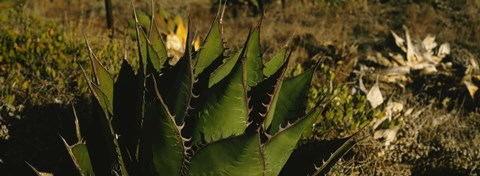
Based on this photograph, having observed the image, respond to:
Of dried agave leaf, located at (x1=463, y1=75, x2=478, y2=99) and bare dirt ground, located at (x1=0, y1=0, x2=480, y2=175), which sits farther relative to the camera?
dried agave leaf, located at (x1=463, y1=75, x2=478, y2=99)

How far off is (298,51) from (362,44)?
1488 mm

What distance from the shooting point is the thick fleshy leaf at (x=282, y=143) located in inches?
59.1

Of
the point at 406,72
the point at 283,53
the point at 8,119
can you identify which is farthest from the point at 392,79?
the point at 8,119

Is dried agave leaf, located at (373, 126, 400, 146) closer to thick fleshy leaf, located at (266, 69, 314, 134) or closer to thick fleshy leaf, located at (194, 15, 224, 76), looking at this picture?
thick fleshy leaf, located at (266, 69, 314, 134)

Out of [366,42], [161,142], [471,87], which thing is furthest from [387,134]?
[366,42]

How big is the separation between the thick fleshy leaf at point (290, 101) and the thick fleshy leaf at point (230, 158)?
33 cm

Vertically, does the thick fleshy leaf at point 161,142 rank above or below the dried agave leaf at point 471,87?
above

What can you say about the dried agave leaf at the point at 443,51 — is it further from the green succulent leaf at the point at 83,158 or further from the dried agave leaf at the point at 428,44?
the green succulent leaf at the point at 83,158

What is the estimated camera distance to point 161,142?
1.54 metres

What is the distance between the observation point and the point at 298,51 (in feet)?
18.1

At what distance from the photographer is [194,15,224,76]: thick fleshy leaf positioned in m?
1.86

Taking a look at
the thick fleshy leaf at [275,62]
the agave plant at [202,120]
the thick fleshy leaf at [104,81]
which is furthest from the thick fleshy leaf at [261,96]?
the thick fleshy leaf at [104,81]

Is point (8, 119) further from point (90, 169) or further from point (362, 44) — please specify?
point (362, 44)

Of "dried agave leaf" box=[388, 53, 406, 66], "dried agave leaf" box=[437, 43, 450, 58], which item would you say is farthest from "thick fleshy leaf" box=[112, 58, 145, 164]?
"dried agave leaf" box=[437, 43, 450, 58]
